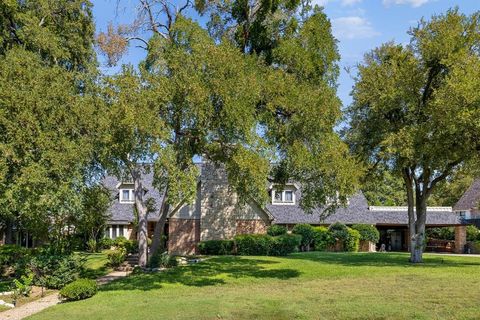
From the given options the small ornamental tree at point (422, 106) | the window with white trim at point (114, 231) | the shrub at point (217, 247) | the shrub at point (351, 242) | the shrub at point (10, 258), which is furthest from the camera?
the shrub at point (351, 242)

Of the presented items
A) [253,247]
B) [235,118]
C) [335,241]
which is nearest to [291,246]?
[253,247]

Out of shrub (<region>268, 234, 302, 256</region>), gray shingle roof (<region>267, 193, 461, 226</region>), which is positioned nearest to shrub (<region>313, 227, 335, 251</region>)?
gray shingle roof (<region>267, 193, 461, 226</region>)

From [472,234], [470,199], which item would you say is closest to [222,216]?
[472,234]

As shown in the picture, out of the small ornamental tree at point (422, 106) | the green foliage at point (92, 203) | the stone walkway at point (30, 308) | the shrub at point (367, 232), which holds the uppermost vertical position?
the small ornamental tree at point (422, 106)

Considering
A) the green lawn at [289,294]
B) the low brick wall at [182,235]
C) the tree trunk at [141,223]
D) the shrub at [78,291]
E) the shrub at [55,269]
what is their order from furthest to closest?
the low brick wall at [182,235] < the tree trunk at [141,223] < the shrub at [55,269] < the shrub at [78,291] < the green lawn at [289,294]

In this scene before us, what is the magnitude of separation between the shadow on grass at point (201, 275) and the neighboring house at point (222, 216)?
26.6 feet

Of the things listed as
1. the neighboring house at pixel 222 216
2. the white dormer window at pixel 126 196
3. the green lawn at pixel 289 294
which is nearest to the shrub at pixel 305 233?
the neighboring house at pixel 222 216

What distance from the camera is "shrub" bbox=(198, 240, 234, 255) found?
35.9m

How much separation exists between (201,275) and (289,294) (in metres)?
7.07

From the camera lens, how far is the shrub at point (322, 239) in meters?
42.9

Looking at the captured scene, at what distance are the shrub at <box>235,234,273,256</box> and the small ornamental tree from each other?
8.97 meters

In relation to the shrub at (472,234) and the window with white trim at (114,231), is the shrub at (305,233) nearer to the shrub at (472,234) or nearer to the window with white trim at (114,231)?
the window with white trim at (114,231)

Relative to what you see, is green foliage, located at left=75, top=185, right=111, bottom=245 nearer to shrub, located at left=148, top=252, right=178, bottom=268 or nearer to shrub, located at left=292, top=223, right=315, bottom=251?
shrub, located at left=148, top=252, right=178, bottom=268

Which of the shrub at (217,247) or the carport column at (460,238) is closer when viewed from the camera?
the shrub at (217,247)
